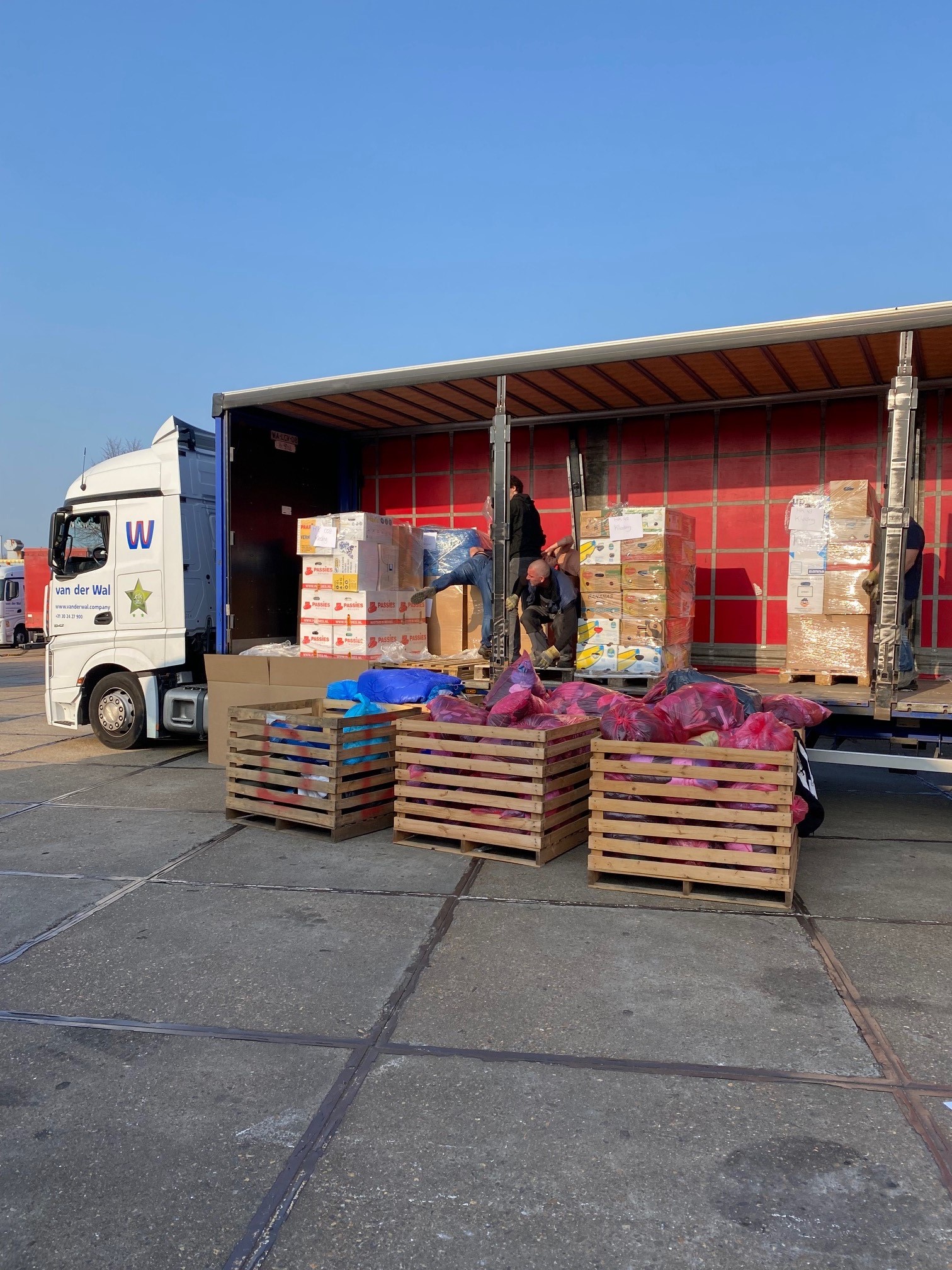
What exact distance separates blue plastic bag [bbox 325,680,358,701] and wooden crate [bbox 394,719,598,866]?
3.91 ft

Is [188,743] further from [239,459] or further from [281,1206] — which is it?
[281,1206]

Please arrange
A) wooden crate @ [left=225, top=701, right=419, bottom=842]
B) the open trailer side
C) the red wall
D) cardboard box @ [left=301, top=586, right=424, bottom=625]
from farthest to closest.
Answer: cardboard box @ [left=301, top=586, right=424, bottom=625], the red wall, the open trailer side, wooden crate @ [left=225, top=701, right=419, bottom=842]

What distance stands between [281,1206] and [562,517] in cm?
799

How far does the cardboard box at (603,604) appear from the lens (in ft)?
26.1

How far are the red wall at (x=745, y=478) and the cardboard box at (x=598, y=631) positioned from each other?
5.88ft

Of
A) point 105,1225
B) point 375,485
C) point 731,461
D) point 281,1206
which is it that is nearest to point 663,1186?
point 281,1206

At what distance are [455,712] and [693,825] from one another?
1822 mm

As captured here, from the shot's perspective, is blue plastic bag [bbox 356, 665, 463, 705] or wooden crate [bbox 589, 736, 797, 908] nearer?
wooden crate [bbox 589, 736, 797, 908]

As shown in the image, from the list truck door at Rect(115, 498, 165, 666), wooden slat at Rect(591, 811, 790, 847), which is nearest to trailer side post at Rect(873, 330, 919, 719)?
wooden slat at Rect(591, 811, 790, 847)

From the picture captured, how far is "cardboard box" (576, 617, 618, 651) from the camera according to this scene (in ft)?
26.1

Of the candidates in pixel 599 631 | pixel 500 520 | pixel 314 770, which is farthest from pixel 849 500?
pixel 314 770

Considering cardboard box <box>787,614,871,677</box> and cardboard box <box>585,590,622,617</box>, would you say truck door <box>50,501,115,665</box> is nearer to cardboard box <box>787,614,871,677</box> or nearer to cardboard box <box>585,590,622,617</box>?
cardboard box <box>585,590,622,617</box>

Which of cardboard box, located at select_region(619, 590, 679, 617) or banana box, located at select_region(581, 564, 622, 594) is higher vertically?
banana box, located at select_region(581, 564, 622, 594)

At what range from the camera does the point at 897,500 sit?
20.4ft
